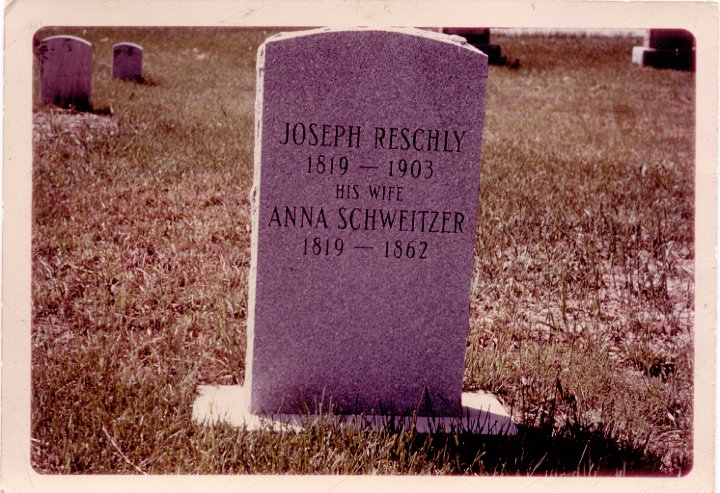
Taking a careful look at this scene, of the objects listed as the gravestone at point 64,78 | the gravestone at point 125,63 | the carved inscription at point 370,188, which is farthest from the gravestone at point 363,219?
the gravestone at point 125,63

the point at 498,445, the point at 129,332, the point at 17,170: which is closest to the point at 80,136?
the point at 129,332

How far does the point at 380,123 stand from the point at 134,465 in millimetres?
1488

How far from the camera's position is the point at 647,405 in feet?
10.7

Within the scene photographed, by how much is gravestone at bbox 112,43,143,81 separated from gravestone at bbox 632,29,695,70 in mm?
9685

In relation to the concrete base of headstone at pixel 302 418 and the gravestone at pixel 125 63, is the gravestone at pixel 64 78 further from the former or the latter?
the concrete base of headstone at pixel 302 418

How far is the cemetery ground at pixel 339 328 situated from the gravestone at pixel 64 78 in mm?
306

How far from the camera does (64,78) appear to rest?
898 cm

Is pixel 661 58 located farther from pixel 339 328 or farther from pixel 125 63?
pixel 339 328

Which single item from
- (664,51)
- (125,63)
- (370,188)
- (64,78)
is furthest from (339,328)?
(664,51)

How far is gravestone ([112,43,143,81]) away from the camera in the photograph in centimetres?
1272

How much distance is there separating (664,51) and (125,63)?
10.2m

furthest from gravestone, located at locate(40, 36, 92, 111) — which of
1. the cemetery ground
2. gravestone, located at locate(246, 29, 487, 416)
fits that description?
gravestone, located at locate(246, 29, 487, 416)

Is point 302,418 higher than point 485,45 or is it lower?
lower

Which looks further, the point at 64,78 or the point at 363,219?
the point at 64,78
